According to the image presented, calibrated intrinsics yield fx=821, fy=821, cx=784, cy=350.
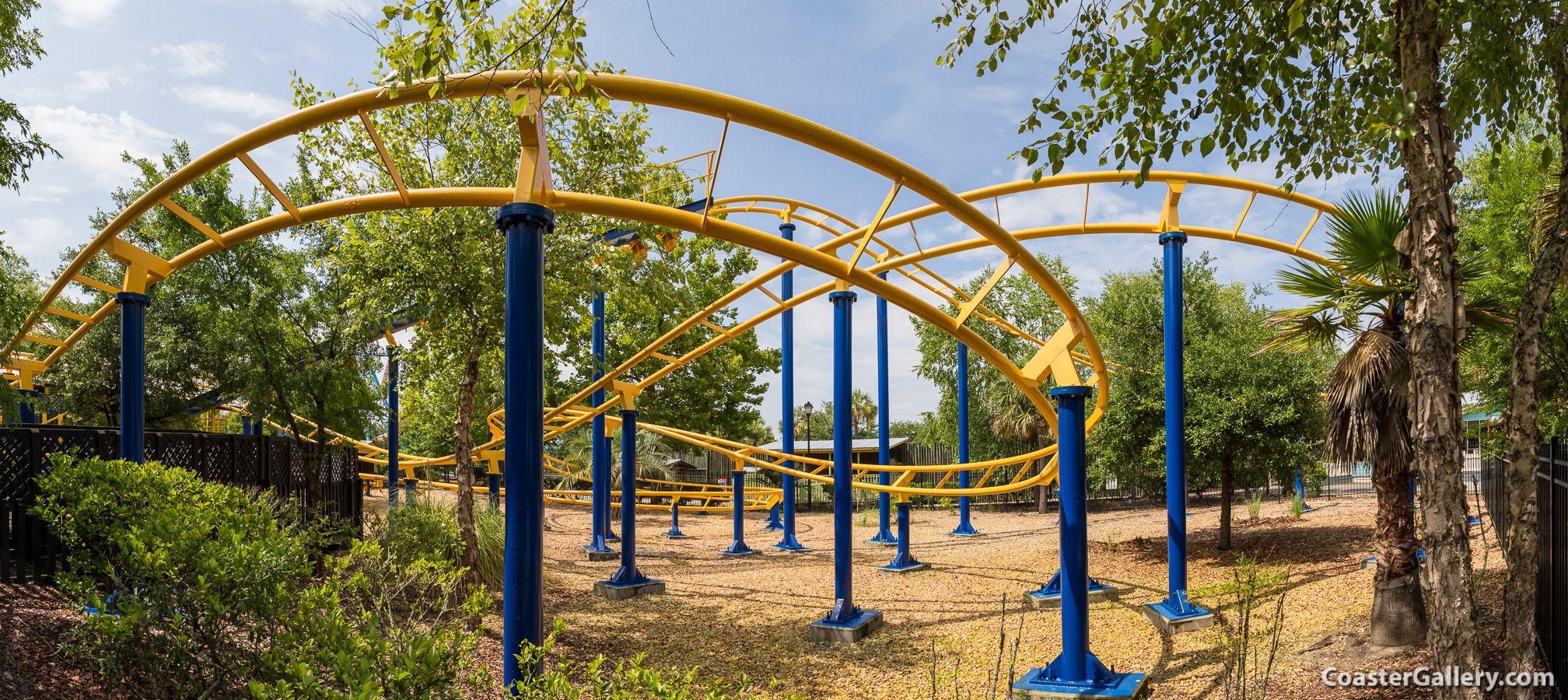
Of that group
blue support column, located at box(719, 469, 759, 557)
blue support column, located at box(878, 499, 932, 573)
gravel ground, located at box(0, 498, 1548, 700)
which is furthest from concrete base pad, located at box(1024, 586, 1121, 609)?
blue support column, located at box(719, 469, 759, 557)

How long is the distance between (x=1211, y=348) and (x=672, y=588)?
9241mm

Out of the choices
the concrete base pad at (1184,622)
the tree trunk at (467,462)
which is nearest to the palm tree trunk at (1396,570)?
the concrete base pad at (1184,622)

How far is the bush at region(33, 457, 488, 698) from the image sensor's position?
268 centimetres

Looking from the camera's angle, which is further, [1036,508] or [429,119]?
[1036,508]

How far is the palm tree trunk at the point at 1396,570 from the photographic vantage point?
21.6 feet

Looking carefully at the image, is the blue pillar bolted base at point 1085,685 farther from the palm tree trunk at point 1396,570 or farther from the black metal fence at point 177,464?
the black metal fence at point 177,464

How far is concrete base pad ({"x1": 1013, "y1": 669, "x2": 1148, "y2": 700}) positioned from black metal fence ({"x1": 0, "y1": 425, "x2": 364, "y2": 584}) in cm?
582

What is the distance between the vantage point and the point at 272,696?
2.69 m

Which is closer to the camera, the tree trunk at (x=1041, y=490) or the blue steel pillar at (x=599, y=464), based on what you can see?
the blue steel pillar at (x=599, y=464)

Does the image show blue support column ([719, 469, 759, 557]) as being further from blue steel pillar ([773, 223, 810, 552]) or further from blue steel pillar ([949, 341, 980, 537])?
blue steel pillar ([949, 341, 980, 537])

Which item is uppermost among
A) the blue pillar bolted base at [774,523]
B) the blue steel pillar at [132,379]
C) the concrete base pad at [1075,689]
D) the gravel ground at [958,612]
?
the blue steel pillar at [132,379]

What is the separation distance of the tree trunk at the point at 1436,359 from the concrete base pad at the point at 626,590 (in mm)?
8524

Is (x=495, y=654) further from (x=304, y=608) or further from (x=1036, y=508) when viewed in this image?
(x=1036, y=508)

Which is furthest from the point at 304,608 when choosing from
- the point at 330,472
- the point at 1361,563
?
the point at 1361,563
